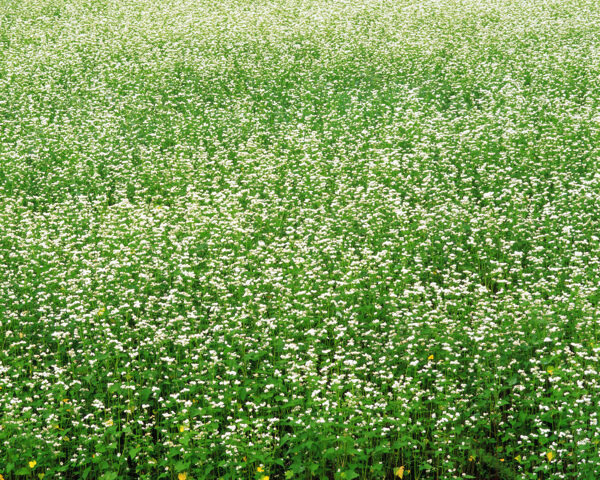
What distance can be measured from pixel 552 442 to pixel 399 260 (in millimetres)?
3219

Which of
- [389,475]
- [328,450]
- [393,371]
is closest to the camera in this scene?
[328,450]

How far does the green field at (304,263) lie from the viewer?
21.0 feet

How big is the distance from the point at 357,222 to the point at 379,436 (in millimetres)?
4122

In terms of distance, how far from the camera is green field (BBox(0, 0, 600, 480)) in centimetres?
640

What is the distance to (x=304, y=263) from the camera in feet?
28.5

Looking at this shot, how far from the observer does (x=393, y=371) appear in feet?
23.7

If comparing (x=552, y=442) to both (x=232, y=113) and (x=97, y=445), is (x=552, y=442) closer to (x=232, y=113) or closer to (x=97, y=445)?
(x=97, y=445)

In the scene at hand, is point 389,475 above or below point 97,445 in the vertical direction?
below

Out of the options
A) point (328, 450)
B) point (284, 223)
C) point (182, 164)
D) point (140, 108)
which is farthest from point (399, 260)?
point (140, 108)

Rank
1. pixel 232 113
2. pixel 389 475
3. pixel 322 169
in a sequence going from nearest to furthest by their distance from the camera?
1. pixel 389 475
2. pixel 322 169
3. pixel 232 113

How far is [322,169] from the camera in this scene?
11.5 m

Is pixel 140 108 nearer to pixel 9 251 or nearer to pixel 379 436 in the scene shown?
pixel 9 251

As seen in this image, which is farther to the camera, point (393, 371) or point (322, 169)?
point (322, 169)

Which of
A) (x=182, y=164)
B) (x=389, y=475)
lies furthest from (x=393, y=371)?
(x=182, y=164)
